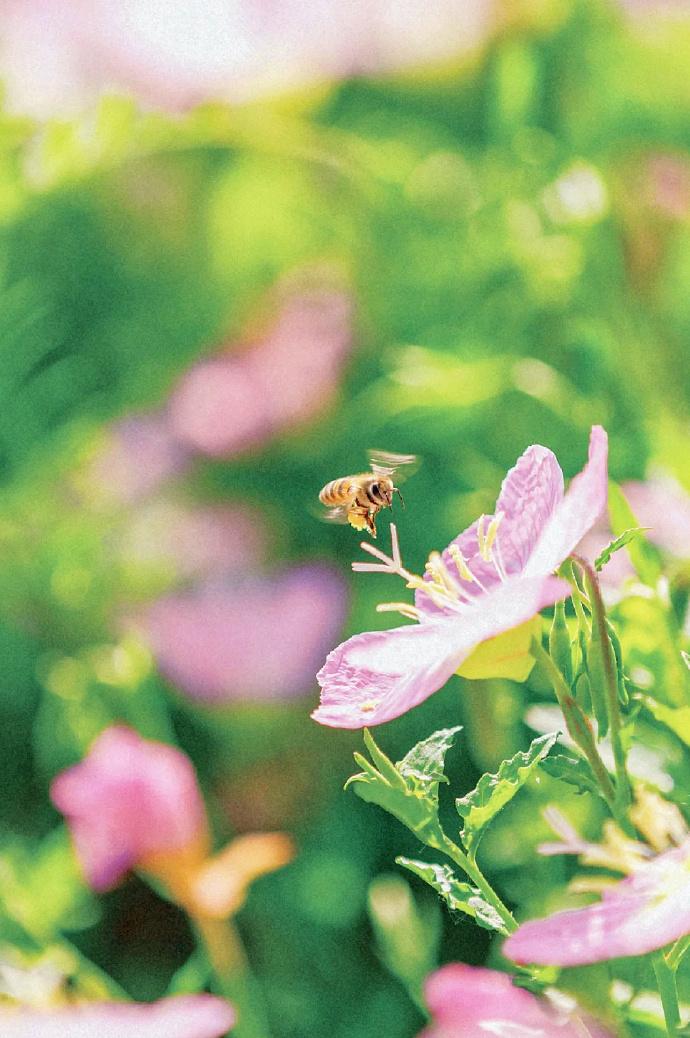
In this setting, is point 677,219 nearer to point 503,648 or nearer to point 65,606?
point 65,606

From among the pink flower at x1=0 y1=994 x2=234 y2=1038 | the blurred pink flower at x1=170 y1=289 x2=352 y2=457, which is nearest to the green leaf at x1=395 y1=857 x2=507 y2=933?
the pink flower at x1=0 y1=994 x2=234 y2=1038

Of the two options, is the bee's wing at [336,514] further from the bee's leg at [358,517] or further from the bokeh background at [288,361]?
the bokeh background at [288,361]

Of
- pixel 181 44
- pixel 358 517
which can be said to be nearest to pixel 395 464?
pixel 358 517

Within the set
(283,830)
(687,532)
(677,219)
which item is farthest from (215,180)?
(687,532)

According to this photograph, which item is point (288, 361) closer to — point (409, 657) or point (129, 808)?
point (129, 808)

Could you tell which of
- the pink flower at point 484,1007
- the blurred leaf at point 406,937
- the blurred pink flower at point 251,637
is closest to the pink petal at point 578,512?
the pink flower at point 484,1007

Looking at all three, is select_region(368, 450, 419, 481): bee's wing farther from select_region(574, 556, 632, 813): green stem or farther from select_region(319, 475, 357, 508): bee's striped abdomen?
select_region(574, 556, 632, 813): green stem

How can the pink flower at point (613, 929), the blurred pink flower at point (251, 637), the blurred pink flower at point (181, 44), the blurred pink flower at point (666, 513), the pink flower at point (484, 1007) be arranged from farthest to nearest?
1. the blurred pink flower at point (181, 44)
2. the blurred pink flower at point (251, 637)
3. the blurred pink flower at point (666, 513)
4. the pink flower at point (484, 1007)
5. the pink flower at point (613, 929)
